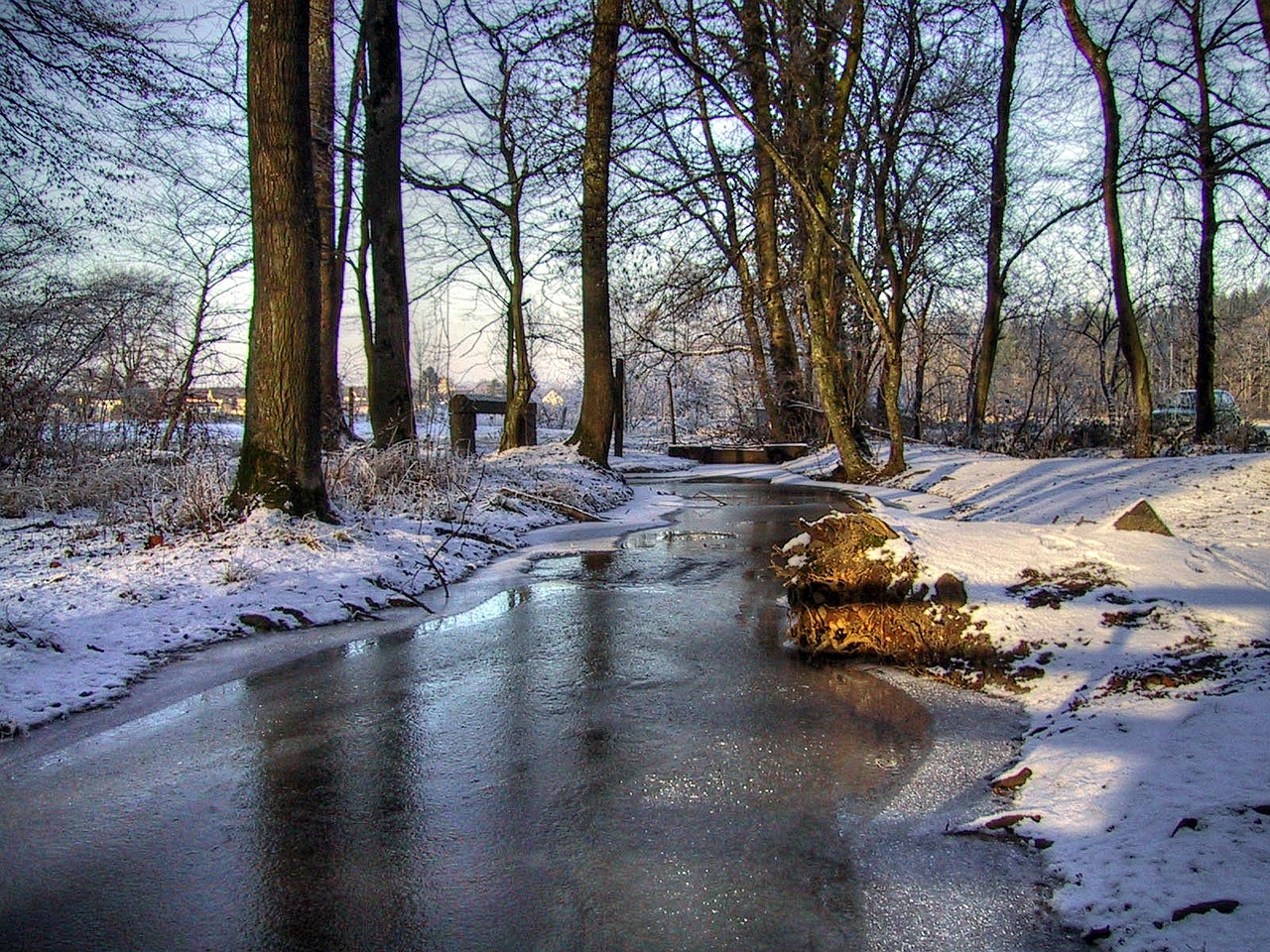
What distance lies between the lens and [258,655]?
4039 mm

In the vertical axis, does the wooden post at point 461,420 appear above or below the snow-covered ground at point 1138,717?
above

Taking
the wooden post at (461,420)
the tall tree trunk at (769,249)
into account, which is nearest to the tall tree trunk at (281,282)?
the wooden post at (461,420)

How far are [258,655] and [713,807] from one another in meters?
2.72

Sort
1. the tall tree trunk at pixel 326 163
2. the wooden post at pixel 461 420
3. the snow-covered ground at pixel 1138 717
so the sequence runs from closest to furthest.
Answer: the snow-covered ground at pixel 1138 717
the tall tree trunk at pixel 326 163
the wooden post at pixel 461 420

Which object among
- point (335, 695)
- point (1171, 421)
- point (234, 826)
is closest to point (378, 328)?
point (335, 695)

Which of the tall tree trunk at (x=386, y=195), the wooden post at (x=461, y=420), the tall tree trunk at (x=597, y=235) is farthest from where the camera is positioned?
the wooden post at (x=461, y=420)

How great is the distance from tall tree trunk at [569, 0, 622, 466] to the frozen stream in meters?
8.97

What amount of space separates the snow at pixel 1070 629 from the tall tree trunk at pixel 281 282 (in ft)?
1.77

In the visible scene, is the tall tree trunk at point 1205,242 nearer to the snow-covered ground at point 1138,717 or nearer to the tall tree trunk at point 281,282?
the snow-covered ground at point 1138,717

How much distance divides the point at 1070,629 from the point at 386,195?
9513 millimetres

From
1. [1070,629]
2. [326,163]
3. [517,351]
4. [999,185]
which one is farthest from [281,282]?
[999,185]

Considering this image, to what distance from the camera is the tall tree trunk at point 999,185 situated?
17359 mm

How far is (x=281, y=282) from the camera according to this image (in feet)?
20.1

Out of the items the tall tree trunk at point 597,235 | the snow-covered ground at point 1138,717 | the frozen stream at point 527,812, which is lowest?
the frozen stream at point 527,812
